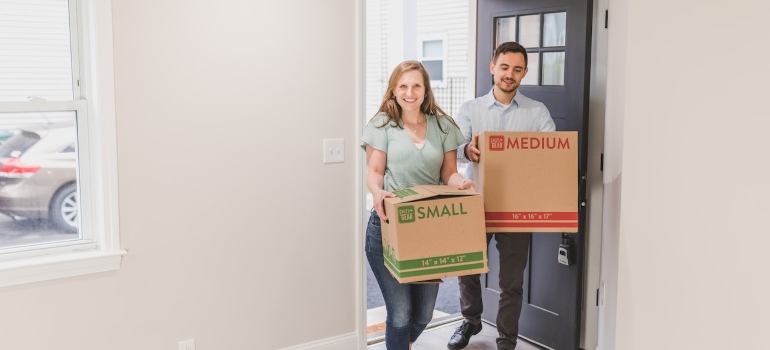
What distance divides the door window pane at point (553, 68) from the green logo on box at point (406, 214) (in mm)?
1273

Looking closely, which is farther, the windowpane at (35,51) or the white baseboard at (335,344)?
the white baseboard at (335,344)

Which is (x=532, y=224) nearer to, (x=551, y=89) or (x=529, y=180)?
(x=529, y=180)

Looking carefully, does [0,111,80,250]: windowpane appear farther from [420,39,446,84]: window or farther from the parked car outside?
[420,39,446,84]: window

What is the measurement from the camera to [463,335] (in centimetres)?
354

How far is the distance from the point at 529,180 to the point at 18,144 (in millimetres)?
1868

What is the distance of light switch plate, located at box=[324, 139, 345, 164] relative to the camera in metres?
3.15

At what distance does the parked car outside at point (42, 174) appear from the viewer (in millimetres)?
2494

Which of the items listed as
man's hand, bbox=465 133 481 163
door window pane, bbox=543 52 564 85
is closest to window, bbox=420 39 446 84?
door window pane, bbox=543 52 564 85

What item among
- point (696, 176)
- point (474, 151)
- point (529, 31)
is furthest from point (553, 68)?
point (696, 176)

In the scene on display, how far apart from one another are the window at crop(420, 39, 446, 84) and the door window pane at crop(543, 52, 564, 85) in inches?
276

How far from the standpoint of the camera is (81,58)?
256 cm

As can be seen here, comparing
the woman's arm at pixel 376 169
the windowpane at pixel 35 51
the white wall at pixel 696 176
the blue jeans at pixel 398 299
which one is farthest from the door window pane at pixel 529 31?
the windowpane at pixel 35 51

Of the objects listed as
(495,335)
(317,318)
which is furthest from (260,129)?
(495,335)

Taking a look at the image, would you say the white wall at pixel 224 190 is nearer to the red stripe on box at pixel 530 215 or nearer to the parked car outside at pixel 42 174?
the parked car outside at pixel 42 174
